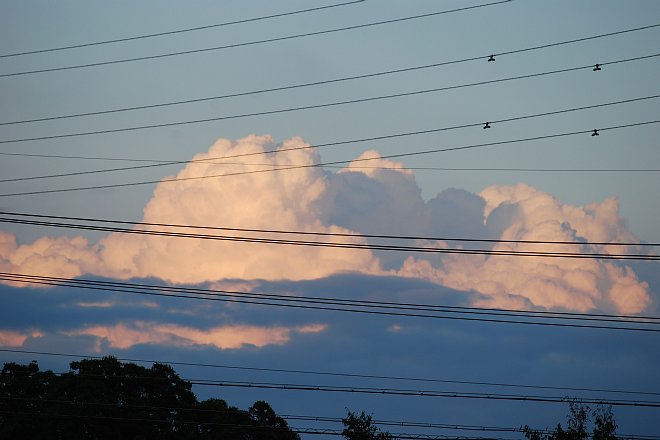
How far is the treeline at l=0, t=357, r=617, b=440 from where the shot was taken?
7206cm

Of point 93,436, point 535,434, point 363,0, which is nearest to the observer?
point 363,0

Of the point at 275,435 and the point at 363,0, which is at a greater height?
the point at 363,0

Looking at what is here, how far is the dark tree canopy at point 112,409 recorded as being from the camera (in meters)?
72.2

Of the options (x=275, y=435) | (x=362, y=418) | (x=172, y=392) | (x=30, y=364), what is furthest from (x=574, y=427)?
(x=30, y=364)

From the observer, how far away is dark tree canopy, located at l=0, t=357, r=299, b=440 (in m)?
72.2

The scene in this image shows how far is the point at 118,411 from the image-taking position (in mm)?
72500

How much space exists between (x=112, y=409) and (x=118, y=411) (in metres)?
0.57

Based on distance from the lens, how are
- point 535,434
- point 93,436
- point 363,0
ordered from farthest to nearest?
point 93,436 < point 535,434 < point 363,0

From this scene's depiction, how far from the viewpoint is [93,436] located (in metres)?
73.0

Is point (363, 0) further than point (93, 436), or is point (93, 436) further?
point (93, 436)

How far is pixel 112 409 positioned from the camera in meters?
72.1

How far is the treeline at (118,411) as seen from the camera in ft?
236

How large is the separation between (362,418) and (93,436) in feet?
69.2

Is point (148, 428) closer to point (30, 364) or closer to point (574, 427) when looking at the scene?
point (30, 364)
